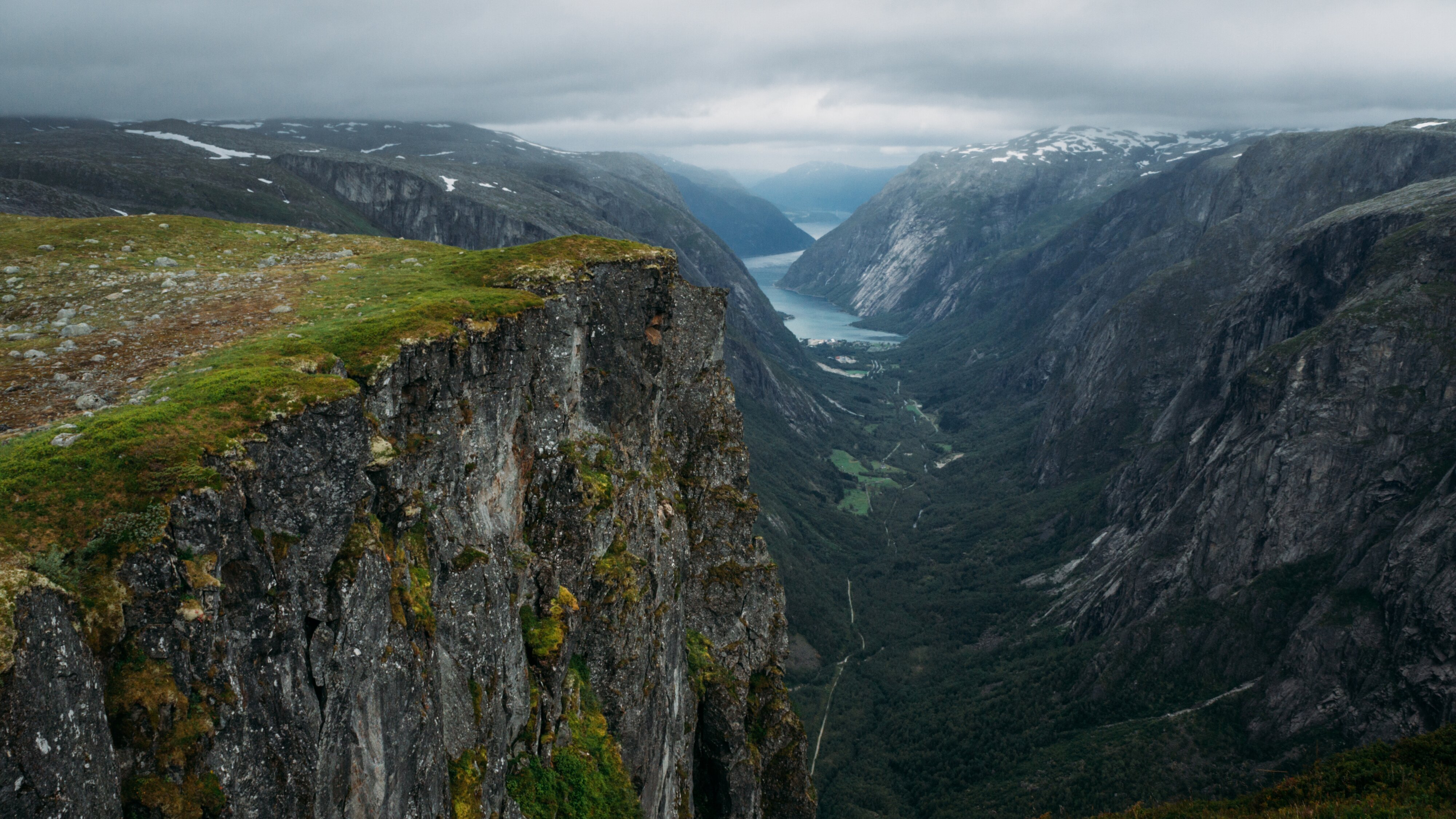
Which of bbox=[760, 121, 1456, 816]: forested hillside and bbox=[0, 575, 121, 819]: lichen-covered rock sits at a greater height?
bbox=[0, 575, 121, 819]: lichen-covered rock

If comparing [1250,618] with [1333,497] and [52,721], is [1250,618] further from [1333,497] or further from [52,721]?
[52,721]

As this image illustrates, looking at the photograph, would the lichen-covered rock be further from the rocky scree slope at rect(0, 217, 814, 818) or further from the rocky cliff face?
the rocky cliff face

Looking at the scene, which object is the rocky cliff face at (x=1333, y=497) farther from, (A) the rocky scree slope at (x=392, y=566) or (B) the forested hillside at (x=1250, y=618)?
(A) the rocky scree slope at (x=392, y=566)

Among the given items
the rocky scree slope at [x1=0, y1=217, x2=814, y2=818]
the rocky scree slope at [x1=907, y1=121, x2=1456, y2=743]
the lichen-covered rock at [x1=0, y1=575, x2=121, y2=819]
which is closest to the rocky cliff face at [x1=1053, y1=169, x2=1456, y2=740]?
the rocky scree slope at [x1=907, y1=121, x2=1456, y2=743]

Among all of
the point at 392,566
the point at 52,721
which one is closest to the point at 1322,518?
the point at 392,566

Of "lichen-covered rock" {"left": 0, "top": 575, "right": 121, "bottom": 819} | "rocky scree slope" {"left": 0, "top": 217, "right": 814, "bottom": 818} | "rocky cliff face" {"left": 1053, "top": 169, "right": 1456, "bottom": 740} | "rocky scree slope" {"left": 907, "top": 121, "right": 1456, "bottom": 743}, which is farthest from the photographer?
"rocky scree slope" {"left": 907, "top": 121, "right": 1456, "bottom": 743}

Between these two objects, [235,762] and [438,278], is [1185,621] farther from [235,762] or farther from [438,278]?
[235,762]

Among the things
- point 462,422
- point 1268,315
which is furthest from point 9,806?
point 1268,315

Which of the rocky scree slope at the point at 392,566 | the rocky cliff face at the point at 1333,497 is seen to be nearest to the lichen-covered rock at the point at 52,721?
the rocky scree slope at the point at 392,566
